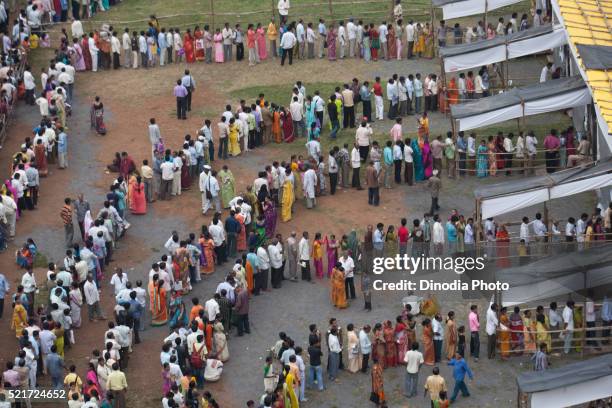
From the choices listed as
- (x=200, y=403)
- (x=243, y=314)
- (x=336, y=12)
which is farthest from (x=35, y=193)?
(x=336, y=12)

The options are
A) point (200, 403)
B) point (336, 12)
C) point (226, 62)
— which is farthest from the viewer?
point (336, 12)

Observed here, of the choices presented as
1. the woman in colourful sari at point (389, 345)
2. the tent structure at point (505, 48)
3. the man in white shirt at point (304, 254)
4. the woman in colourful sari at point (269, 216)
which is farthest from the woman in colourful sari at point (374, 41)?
the woman in colourful sari at point (389, 345)

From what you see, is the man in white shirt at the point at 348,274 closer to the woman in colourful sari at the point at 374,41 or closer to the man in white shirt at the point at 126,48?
the woman in colourful sari at the point at 374,41

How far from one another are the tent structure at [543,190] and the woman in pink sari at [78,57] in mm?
17098

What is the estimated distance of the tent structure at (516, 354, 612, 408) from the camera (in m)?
28.0

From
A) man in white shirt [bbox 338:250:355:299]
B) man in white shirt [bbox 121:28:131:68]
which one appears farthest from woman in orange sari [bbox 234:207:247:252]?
man in white shirt [bbox 121:28:131:68]

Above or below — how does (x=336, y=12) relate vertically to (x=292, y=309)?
above

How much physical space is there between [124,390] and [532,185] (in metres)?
9.94

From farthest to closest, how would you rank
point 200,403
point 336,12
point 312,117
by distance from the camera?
point 336,12, point 312,117, point 200,403

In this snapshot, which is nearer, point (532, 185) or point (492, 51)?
point (532, 185)

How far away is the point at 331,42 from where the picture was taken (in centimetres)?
4788

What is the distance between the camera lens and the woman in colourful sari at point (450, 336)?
107 feet

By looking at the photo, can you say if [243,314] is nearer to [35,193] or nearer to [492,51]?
[35,193]

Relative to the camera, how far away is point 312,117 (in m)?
42.5
